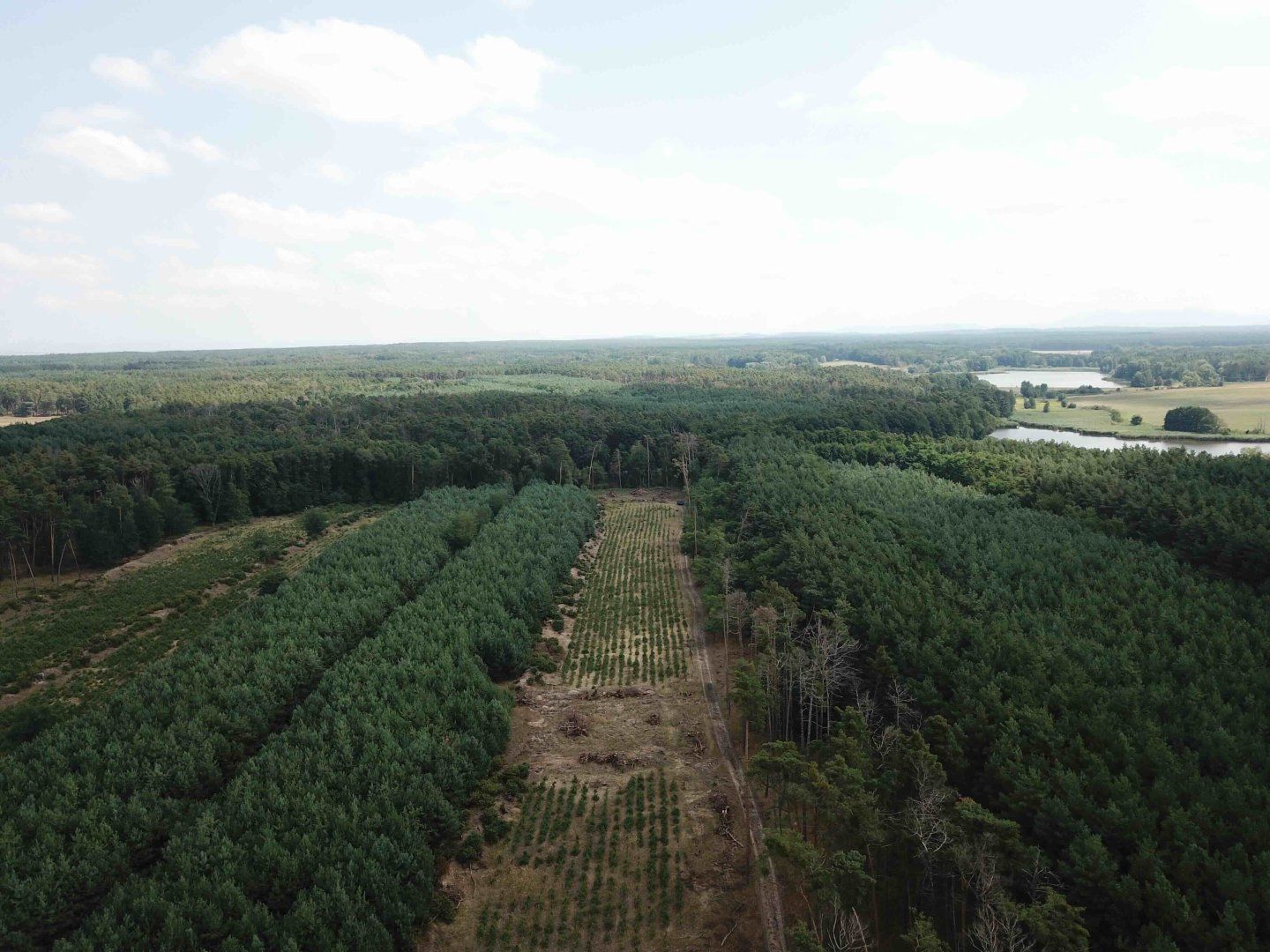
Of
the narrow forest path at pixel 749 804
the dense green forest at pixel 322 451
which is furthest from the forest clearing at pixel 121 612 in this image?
the narrow forest path at pixel 749 804

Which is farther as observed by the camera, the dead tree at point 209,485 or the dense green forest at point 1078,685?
the dead tree at point 209,485

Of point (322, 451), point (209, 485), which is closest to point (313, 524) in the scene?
point (209, 485)

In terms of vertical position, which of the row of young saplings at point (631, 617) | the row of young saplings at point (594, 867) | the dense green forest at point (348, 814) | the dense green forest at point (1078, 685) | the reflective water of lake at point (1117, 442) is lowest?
the row of young saplings at point (594, 867)

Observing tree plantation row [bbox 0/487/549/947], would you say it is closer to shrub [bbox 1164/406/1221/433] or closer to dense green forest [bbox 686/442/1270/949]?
dense green forest [bbox 686/442/1270/949]

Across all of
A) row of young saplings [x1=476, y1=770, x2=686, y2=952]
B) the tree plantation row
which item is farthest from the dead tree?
row of young saplings [x1=476, y1=770, x2=686, y2=952]

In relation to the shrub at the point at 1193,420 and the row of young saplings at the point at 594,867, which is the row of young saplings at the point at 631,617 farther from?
the shrub at the point at 1193,420

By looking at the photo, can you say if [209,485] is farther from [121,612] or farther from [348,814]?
[348,814]

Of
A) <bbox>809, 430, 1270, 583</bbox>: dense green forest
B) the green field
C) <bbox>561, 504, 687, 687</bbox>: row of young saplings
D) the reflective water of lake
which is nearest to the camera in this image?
<bbox>809, 430, 1270, 583</bbox>: dense green forest
